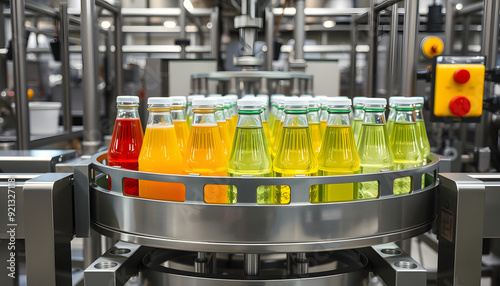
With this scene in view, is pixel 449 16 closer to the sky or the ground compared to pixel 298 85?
closer to the sky

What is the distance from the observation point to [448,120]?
1.07 meters

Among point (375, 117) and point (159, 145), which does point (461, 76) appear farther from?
point (159, 145)

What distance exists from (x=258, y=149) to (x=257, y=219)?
138 millimetres

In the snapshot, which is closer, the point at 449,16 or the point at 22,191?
the point at 22,191

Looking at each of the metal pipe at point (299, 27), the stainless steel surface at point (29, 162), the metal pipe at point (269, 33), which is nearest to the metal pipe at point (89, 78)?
the stainless steel surface at point (29, 162)

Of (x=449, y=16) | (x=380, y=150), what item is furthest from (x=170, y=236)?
(x=449, y=16)

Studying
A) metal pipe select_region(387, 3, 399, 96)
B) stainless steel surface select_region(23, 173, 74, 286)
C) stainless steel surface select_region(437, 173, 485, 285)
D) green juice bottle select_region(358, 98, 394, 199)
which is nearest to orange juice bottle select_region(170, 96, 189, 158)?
stainless steel surface select_region(23, 173, 74, 286)

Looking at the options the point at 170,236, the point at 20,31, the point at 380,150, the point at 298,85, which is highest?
the point at 20,31

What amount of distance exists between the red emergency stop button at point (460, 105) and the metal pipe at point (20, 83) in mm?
1593

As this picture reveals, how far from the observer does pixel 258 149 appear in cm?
71

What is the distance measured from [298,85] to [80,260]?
5.17ft

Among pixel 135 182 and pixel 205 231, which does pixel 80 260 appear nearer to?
pixel 135 182

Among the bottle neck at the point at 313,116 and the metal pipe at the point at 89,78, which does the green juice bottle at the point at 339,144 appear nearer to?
the bottle neck at the point at 313,116

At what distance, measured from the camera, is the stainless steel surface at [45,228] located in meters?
0.67
